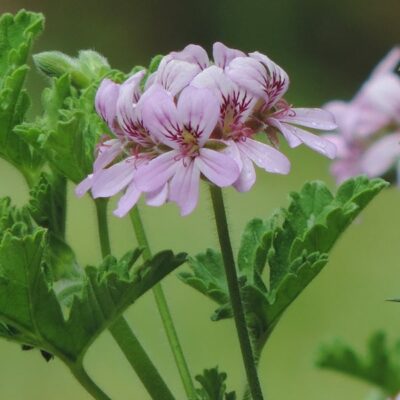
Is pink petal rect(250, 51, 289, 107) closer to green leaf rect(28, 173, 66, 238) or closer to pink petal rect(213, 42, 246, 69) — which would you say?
pink petal rect(213, 42, 246, 69)

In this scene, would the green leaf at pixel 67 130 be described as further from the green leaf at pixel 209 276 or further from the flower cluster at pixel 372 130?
the flower cluster at pixel 372 130

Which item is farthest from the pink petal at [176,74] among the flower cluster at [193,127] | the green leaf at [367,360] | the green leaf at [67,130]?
the green leaf at [367,360]

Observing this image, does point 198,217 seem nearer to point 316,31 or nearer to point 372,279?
point 372,279

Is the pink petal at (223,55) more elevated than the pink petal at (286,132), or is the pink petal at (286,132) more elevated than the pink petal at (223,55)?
the pink petal at (223,55)

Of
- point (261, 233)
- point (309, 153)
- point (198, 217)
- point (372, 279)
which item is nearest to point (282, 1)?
point (309, 153)

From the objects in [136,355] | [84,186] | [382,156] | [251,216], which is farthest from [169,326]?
[251,216]

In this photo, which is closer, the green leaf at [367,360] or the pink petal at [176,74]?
the pink petal at [176,74]

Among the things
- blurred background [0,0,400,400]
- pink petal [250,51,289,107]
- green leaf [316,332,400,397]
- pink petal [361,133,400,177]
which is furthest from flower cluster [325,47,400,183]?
blurred background [0,0,400,400]
